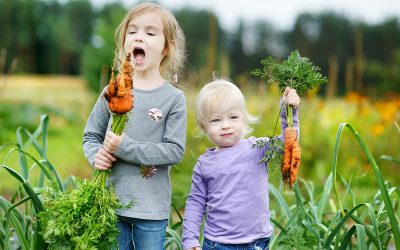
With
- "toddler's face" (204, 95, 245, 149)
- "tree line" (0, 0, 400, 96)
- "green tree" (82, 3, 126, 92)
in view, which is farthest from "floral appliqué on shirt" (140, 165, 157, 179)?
"tree line" (0, 0, 400, 96)

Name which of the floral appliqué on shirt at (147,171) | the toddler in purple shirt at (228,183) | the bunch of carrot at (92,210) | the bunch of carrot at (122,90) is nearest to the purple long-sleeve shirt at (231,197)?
the toddler in purple shirt at (228,183)

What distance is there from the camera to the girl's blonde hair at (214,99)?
8.08 ft

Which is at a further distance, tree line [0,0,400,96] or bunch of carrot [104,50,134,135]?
tree line [0,0,400,96]

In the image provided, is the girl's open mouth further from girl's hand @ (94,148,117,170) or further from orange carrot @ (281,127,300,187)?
orange carrot @ (281,127,300,187)

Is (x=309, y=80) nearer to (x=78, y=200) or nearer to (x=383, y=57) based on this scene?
(x=78, y=200)

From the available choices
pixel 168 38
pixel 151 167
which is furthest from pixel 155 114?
pixel 168 38

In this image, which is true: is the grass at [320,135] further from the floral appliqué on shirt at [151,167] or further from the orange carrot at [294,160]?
the orange carrot at [294,160]

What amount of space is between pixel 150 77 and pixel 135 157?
39cm

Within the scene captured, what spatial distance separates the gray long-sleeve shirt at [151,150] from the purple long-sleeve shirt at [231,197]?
0.14 metres

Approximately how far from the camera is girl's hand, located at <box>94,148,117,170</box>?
7.50 feet

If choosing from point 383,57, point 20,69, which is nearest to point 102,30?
point 383,57

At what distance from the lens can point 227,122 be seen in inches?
96.5

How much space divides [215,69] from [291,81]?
8732 millimetres

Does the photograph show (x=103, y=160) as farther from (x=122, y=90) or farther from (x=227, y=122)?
(x=227, y=122)
